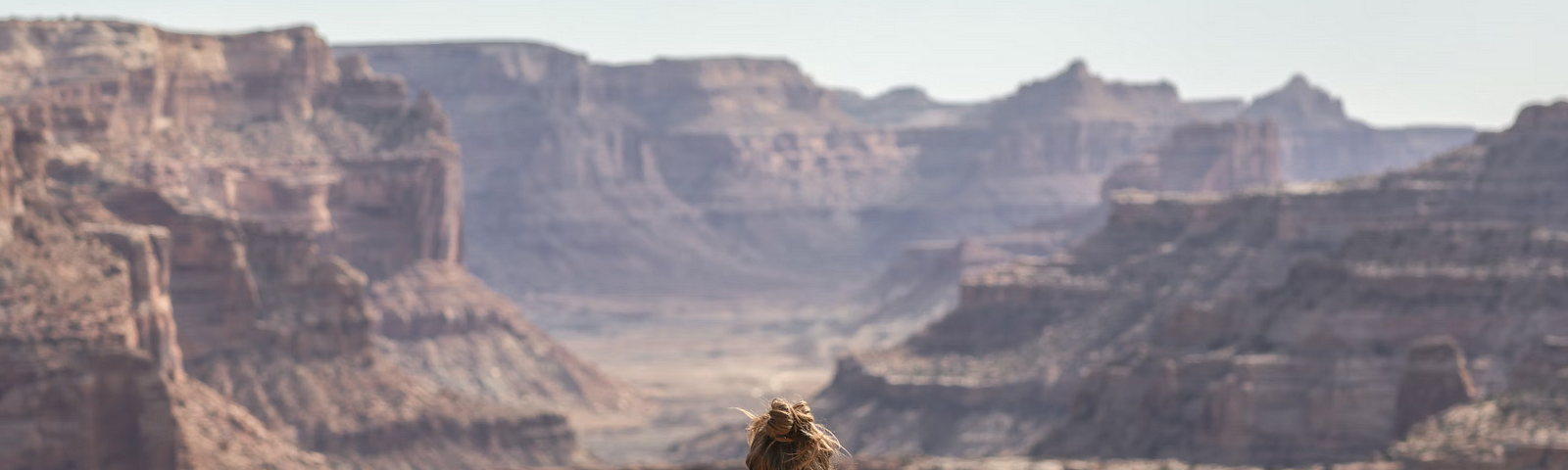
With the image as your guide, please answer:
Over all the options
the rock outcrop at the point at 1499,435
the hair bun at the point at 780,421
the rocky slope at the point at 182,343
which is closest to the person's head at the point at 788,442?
the hair bun at the point at 780,421

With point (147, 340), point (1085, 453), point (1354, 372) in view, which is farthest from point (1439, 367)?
point (147, 340)

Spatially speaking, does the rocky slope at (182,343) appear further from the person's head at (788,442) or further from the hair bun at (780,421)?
the hair bun at (780,421)

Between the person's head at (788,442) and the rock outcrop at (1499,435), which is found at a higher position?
the person's head at (788,442)

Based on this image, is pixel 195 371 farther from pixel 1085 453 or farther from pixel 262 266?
pixel 1085 453

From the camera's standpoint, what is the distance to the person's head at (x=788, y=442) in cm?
4697

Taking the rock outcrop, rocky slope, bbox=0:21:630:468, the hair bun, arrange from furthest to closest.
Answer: rocky slope, bbox=0:21:630:468, the rock outcrop, the hair bun

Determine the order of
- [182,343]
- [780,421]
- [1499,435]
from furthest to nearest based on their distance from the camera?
[182,343] < [1499,435] < [780,421]

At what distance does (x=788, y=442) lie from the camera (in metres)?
47.1

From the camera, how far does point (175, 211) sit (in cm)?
18200

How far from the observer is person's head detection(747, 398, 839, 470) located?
4697 cm

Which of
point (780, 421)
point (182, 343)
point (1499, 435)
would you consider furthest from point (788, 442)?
point (182, 343)

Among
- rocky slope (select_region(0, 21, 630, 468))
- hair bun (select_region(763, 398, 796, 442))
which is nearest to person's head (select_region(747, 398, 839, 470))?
hair bun (select_region(763, 398, 796, 442))

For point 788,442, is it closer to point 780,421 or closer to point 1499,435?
point 780,421

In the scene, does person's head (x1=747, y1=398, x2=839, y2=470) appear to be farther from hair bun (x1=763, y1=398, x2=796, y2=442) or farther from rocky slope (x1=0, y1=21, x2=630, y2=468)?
rocky slope (x1=0, y1=21, x2=630, y2=468)
